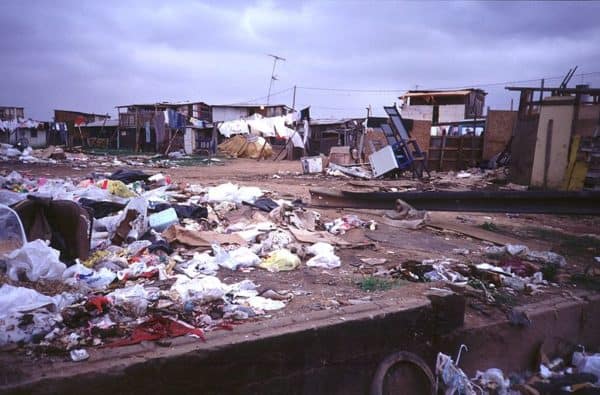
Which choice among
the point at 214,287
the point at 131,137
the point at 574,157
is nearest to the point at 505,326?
the point at 214,287

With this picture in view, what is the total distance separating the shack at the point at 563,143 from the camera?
8.92m

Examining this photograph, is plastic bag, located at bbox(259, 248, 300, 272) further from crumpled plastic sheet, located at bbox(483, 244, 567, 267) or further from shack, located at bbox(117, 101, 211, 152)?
shack, located at bbox(117, 101, 211, 152)

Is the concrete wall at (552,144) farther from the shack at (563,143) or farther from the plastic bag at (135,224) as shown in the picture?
the plastic bag at (135,224)

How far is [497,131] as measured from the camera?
15.6 m

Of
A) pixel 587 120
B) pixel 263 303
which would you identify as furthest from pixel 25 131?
pixel 263 303

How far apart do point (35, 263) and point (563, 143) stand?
10.4 meters

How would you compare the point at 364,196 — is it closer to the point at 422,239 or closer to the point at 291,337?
the point at 422,239

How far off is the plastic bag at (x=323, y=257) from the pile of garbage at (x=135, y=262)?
14mm

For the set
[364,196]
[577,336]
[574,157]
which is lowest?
[577,336]

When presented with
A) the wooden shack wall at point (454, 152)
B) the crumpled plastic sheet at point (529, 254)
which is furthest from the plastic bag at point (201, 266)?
the wooden shack wall at point (454, 152)

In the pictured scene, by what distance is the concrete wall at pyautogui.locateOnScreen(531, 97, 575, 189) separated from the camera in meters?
9.70

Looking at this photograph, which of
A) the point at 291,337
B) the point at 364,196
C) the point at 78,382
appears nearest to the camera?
the point at 78,382

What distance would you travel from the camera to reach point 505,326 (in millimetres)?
3242

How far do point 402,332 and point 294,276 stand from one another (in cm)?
117
